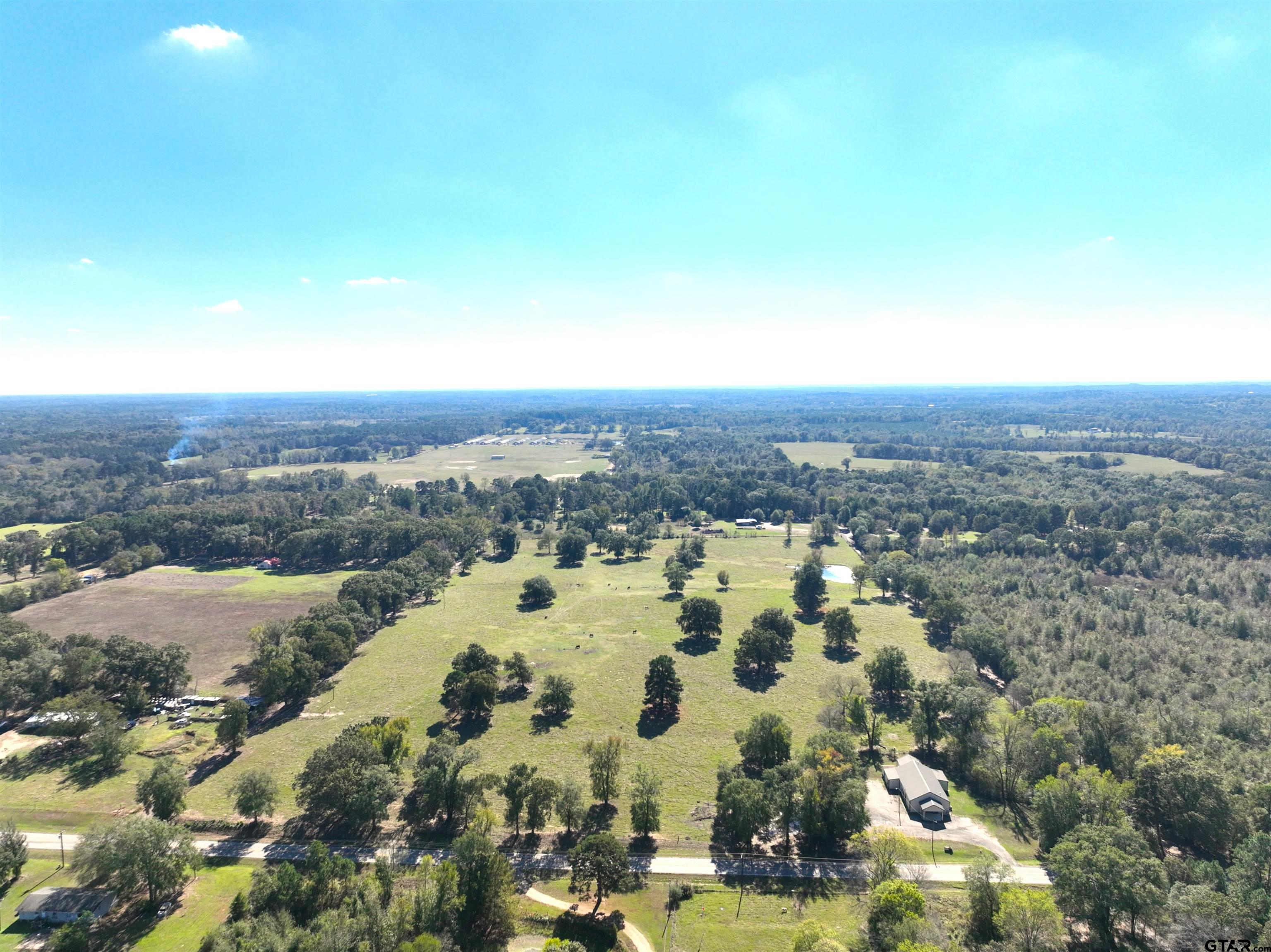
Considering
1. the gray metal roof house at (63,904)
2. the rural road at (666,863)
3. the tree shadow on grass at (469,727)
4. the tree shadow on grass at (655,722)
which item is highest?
the gray metal roof house at (63,904)

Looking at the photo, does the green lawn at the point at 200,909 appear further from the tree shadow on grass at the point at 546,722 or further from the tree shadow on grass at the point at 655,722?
the tree shadow on grass at the point at 655,722

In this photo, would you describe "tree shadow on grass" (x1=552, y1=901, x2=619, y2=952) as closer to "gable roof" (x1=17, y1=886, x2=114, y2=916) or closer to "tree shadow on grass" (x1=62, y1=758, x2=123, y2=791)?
"gable roof" (x1=17, y1=886, x2=114, y2=916)

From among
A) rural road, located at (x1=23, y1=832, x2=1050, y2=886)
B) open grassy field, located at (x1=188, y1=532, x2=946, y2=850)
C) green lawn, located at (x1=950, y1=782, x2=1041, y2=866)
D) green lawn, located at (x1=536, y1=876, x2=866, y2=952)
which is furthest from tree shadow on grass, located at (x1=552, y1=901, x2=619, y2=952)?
green lawn, located at (x1=950, y1=782, x2=1041, y2=866)

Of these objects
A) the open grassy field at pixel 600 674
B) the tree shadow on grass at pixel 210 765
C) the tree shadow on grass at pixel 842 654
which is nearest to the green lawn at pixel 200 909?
the open grassy field at pixel 600 674

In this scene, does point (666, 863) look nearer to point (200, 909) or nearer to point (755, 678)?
point (200, 909)

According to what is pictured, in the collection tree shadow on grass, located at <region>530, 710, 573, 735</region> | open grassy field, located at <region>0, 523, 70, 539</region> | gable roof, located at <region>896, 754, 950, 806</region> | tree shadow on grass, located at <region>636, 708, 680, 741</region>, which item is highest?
open grassy field, located at <region>0, 523, 70, 539</region>
